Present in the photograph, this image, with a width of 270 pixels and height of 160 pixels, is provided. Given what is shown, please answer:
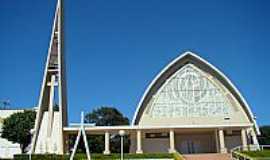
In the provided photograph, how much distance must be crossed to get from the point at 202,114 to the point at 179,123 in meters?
2.34

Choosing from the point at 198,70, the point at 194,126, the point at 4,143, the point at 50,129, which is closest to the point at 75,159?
the point at 50,129

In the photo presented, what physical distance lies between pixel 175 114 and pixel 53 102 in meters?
11.1

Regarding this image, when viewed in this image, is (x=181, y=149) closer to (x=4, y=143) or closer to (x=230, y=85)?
(x=230, y=85)

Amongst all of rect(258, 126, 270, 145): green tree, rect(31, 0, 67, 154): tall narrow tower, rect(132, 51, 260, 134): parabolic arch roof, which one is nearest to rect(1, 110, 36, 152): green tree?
rect(31, 0, 67, 154): tall narrow tower

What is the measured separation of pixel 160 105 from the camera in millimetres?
34375

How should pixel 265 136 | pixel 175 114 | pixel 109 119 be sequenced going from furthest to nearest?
pixel 109 119 → pixel 265 136 → pixel 175 114

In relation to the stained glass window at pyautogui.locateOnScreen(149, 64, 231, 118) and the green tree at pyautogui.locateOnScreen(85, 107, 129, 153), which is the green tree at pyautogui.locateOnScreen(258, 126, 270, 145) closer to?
the stained glass window at pyautogui.locateOnScreen(149, 64, 231, 118)

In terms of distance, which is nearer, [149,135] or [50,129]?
[50,129]

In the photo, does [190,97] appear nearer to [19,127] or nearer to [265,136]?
[265,136]

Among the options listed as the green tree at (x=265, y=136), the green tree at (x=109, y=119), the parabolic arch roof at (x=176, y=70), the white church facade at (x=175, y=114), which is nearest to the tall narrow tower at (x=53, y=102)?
the white church facade at (x=175, y=114)

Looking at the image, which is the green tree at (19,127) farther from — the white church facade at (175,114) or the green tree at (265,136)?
→ the green tree at (265,136)

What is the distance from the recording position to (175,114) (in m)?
33.2

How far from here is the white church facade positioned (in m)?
30.0

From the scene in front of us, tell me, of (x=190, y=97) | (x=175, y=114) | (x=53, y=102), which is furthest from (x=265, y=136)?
(x=53, y=102)
